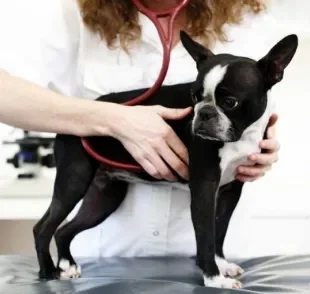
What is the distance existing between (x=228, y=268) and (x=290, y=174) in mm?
1316

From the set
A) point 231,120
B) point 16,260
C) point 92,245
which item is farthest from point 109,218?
point 231,120

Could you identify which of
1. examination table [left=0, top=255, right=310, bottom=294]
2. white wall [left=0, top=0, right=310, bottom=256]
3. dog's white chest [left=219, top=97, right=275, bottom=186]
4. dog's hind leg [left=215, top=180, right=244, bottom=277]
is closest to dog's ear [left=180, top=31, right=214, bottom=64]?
dog's white chest [left=219, top=97, right=275, bottom=186]

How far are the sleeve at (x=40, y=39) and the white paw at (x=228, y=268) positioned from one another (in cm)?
45

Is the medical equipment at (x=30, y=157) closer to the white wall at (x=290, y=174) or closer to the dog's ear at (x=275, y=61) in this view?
the white wall at (x=290, y=174)

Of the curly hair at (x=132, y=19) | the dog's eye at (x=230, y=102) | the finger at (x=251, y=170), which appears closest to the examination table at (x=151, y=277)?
the finger at (x=251, y=170)

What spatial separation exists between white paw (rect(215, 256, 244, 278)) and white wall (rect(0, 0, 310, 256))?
40.9 inches

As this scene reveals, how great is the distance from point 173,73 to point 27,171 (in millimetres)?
→ 1145

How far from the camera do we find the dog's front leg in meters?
0.90

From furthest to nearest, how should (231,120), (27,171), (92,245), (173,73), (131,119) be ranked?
(27,171), (92,245), (173,73), (131,119), (231,120)

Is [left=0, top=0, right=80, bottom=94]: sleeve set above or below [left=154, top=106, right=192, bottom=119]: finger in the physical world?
above

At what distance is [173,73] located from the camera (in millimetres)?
1109

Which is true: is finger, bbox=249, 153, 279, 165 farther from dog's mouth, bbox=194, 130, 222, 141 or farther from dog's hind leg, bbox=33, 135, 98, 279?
dog's hind leg, bbox=33, 135, 98, 279

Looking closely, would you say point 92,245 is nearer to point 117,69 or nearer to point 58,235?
point 58,235

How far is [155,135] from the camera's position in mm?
991
